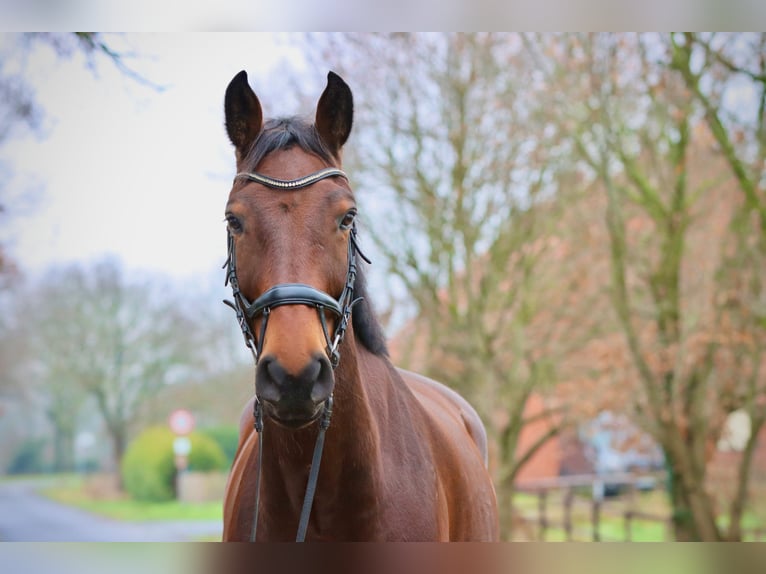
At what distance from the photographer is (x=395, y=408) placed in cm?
268

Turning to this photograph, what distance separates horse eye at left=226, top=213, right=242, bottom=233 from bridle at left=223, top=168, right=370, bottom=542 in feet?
0.13

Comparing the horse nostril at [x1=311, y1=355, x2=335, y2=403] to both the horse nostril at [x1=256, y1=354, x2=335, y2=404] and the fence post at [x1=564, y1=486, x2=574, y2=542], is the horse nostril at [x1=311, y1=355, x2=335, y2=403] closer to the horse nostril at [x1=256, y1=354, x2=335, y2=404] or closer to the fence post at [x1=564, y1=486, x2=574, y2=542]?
the horse nostril at [x1=256, y1=354, x2=335, y2=404]

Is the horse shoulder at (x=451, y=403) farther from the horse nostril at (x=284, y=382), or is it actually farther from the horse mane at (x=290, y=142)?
the horse nostril at (x=284, y=382)

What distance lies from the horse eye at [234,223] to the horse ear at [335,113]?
0.39 metres

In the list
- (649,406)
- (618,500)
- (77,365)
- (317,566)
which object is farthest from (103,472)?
(317,566)

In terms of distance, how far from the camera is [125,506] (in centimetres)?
1908

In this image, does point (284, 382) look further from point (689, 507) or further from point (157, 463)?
point (157, 463)

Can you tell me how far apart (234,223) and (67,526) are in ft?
55.9

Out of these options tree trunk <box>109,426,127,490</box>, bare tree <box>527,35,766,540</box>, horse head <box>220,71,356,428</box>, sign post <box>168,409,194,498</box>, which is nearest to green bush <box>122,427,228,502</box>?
sign post <box>168,409,194,498</box>

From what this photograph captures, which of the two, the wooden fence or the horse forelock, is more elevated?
the horse forelock

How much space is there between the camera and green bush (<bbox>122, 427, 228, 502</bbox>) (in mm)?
18594

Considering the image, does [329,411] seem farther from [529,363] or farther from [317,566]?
[529,363]

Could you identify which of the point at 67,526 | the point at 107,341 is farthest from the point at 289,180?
the point at 107,341

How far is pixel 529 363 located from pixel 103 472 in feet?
48.0
